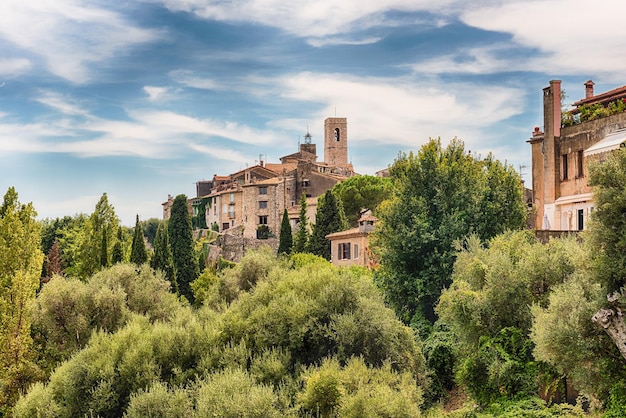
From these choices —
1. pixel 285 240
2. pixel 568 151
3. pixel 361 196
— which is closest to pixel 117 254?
pixel 285 240

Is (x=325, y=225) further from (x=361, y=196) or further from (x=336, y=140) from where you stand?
(x=336, y=140)

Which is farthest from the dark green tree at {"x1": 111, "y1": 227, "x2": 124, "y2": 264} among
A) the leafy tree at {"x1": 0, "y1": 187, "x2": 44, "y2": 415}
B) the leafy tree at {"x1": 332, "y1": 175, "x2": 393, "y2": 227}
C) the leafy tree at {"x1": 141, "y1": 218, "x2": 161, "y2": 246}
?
the leafy tree at {"x1": 141, "y1": 218, "x2": 161, "y2": 246}

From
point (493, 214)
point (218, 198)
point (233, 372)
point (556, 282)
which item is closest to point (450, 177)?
point (493, 214)

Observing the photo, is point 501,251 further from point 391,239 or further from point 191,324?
point 191,324

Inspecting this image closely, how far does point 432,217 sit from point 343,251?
2077 cm

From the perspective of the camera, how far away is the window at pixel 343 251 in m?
58.7

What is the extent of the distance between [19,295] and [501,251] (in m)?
21.0

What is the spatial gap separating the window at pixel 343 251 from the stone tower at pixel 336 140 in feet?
236

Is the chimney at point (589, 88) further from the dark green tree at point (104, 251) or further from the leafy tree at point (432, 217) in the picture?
the dark green tree at point (104, 251)

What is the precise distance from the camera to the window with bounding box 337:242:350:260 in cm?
5866

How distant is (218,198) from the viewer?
335ft

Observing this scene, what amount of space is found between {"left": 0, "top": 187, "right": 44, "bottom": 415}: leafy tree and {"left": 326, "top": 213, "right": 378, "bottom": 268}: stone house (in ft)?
78.9

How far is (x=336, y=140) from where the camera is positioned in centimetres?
13225

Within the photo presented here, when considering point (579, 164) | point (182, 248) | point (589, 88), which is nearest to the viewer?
point (579, 164)
